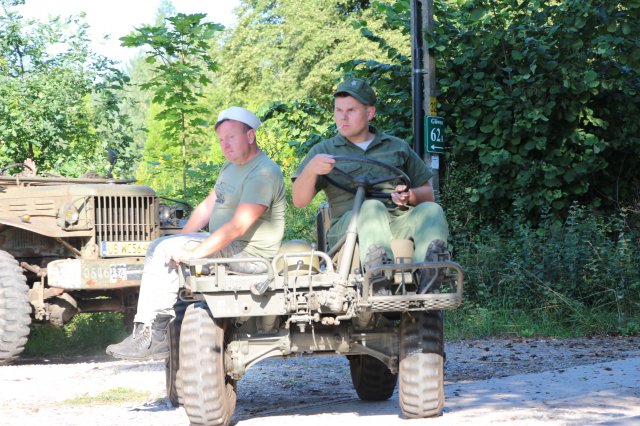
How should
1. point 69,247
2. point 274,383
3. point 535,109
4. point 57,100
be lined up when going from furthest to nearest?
1. point 57,100
2. point 535,109
3. point 69,247
4. point 274,383

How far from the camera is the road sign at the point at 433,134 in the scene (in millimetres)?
12688

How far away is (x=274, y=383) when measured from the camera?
28.9ft

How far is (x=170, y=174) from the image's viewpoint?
52.1 feet

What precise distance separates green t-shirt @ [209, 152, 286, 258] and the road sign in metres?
5.91

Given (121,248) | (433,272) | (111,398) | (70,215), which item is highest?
(70,215)

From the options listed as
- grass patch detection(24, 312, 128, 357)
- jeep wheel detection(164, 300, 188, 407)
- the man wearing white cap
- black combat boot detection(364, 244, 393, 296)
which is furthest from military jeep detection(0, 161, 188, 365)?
black combat boot detection(364, 244, 393, 296)

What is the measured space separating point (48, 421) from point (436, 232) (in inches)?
112

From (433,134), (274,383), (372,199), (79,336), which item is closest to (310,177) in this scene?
(372,199)

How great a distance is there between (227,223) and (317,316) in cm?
81

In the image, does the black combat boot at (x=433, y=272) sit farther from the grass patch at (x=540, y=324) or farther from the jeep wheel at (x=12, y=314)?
the jeep wheel at (x=12, y=314)

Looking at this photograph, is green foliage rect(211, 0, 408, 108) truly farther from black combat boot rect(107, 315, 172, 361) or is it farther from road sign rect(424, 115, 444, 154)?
black combat boot rect(107, 315, 172, 361)

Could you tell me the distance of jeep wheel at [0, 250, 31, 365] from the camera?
1060 cm

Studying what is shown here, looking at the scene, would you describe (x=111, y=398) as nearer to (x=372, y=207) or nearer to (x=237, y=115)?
(x=237, y=115)

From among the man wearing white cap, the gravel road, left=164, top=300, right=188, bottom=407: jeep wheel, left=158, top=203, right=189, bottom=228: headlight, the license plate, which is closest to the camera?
the man wearing white cap
